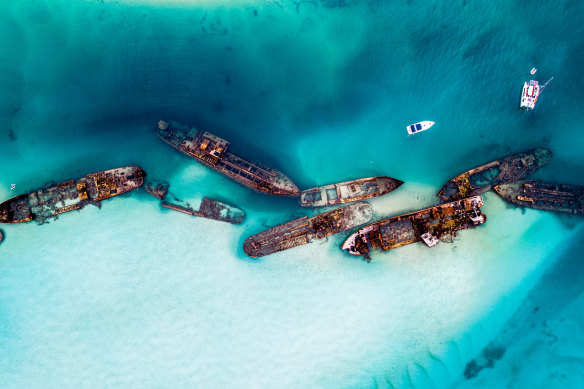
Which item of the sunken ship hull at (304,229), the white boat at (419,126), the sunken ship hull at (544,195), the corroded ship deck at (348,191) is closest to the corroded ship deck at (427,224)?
the sunken ship hull at (304,229)

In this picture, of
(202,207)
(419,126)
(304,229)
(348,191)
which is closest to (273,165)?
(304,229)

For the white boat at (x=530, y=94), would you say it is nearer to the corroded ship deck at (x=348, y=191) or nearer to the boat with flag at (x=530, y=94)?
the boat with flag at (x=530, y=94)

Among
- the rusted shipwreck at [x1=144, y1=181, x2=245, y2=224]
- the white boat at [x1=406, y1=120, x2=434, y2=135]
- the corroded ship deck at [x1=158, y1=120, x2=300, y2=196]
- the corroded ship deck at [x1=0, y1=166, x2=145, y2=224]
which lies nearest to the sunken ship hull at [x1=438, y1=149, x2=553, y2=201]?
the white boat at [x1=406, y1=120, x2=434, y2=135]

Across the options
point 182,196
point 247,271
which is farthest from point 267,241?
point 182,196

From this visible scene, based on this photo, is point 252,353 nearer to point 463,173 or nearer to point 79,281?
point 79,281

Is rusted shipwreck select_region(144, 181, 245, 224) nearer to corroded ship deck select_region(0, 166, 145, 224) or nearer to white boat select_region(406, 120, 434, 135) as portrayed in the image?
corroded ship deck select_region(0, 166, 145, 224)
